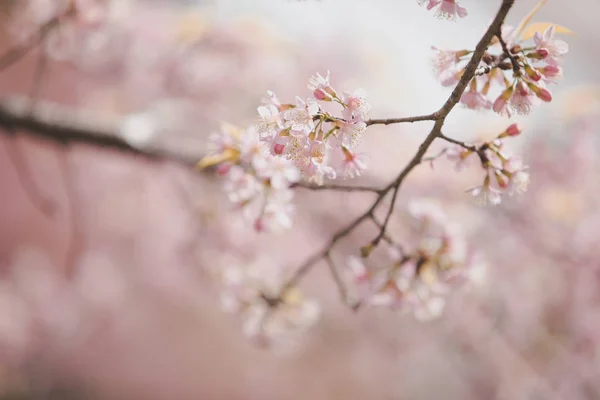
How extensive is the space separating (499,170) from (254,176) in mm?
347

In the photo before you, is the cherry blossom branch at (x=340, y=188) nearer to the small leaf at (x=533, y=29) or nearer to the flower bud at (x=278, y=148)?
the flower bud at (x=278, y=148)

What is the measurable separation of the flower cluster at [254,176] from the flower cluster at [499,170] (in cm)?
26

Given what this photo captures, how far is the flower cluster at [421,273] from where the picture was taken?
2.55ft

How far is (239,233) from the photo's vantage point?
5.77ft

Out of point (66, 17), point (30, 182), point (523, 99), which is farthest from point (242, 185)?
point (30, 182)

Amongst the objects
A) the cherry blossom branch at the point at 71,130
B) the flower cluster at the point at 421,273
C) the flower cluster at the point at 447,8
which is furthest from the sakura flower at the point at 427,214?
the cherry blossom branch at the point at 71,130

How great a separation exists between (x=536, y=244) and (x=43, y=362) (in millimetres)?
3773

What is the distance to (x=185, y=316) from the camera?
4.53 m

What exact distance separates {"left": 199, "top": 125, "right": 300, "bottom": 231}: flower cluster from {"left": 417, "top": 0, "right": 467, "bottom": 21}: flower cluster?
292 mm

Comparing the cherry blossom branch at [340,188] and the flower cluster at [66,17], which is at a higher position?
the flower cluster at [66,17]

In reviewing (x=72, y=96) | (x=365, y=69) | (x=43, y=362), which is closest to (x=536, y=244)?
(x=365, y=69)

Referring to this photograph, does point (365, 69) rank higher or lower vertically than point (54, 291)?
higher

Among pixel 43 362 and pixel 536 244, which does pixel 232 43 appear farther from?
pixel 43 362

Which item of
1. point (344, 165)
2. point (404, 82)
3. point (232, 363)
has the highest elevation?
point (404, 82)
